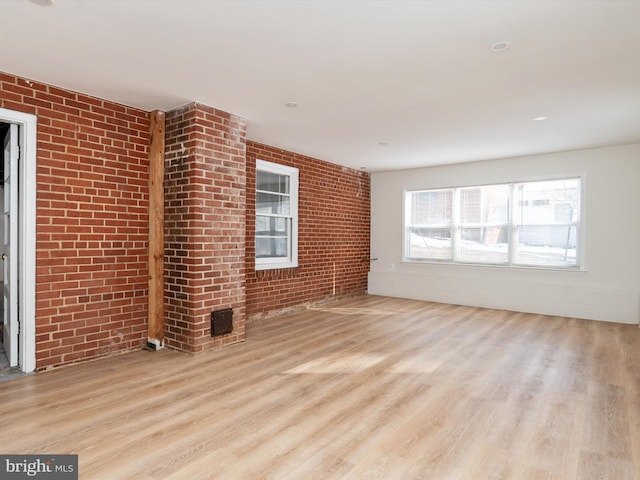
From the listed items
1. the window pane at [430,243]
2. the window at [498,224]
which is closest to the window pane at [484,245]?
the window at [498,224]

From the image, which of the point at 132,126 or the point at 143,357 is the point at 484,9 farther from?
the point at 143,357

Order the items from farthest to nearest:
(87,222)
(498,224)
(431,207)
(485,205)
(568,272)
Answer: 1. (431,207)
2. (485,205)
3. (498,224)
4. (568,272)
5. (87,222)

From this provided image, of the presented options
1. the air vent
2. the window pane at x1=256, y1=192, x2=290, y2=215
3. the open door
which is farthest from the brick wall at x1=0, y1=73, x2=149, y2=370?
the window pane at x1=256, y1=192, x2=290, y2=215

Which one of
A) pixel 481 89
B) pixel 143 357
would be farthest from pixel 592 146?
pixel 143 357

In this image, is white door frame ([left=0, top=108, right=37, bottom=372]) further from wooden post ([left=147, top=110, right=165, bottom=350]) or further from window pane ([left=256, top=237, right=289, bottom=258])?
window pane ([left=256, top=237, right=289, bottom=258])

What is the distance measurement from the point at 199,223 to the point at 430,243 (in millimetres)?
4650

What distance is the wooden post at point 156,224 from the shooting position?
3.86m

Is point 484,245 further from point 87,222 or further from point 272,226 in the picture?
point 87,222

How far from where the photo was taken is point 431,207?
6.95m

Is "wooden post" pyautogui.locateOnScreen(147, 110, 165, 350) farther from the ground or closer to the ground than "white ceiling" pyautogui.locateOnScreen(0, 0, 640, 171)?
closer to the ground

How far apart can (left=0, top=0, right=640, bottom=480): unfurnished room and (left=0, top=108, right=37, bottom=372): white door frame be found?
17 millimetres

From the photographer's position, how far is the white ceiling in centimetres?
215

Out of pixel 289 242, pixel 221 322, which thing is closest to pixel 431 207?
pixel 289 242

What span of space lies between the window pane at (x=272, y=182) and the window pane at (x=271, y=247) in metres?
0.75
